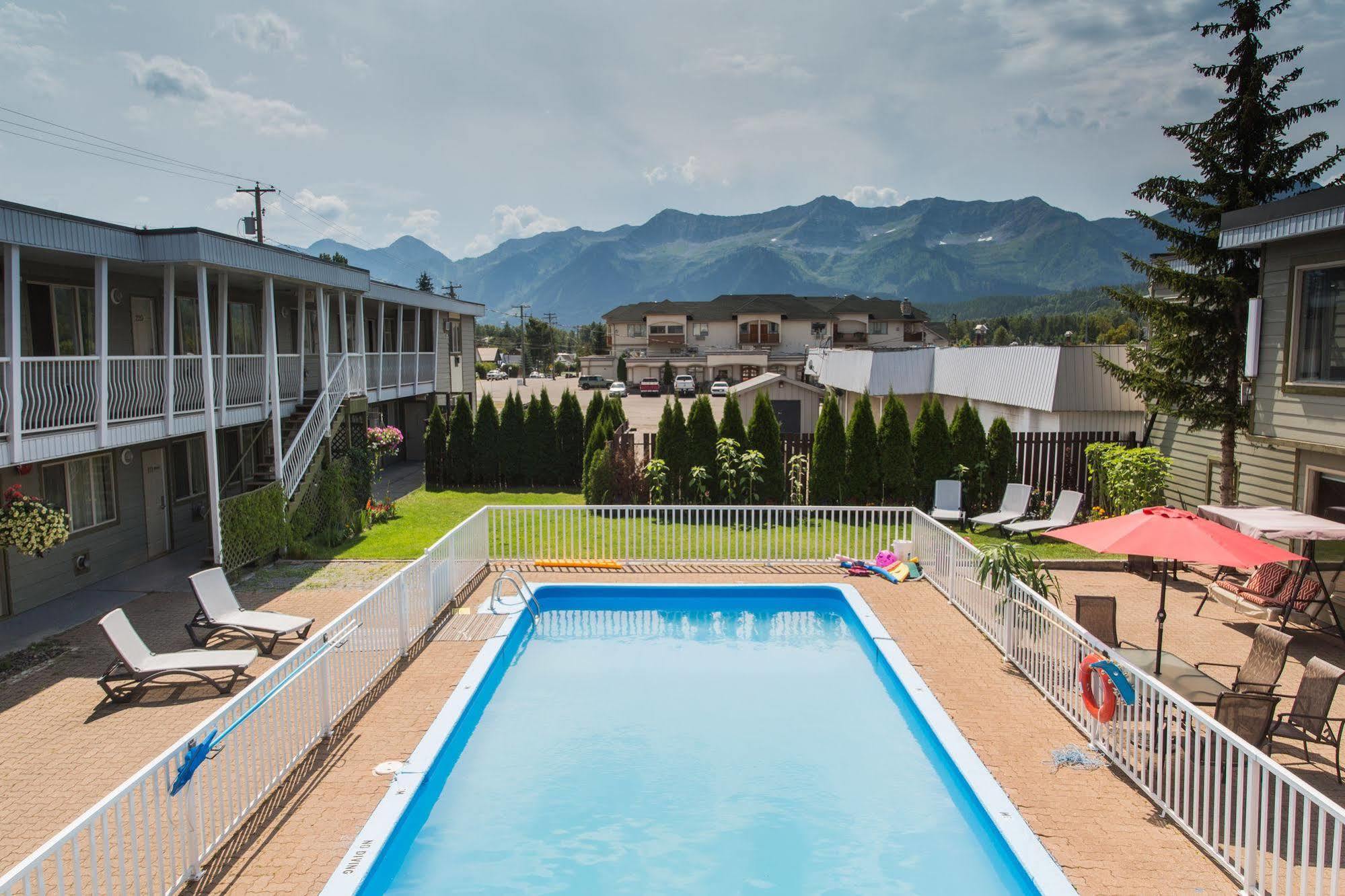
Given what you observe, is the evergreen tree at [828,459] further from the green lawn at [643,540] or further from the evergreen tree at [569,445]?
the evergreen tree at [569,445]

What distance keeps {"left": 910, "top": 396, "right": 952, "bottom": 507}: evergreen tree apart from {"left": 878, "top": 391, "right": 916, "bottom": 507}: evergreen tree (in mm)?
153

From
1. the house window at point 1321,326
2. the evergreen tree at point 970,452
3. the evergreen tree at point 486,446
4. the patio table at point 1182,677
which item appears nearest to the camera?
the patio table at point 1182,677

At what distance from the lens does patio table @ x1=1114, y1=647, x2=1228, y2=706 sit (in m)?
7.34

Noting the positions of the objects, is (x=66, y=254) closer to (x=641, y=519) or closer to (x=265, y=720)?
(x=265, y=720)

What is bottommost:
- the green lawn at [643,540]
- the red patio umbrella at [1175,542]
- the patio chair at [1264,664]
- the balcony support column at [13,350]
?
the green lawn at [643,540]

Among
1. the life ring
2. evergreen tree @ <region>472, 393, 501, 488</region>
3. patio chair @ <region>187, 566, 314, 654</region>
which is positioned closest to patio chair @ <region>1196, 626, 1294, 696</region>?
the life ring

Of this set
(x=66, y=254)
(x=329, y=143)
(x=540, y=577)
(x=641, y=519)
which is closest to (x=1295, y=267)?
(x=641, y=519)

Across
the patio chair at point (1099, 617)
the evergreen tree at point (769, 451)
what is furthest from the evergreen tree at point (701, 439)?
the patio chair at point (1099, 617)

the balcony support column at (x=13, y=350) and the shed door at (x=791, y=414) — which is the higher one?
the balcony support column at (x=13, y=350)

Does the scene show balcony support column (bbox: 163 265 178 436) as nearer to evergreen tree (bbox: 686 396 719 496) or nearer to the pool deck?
the pool deck

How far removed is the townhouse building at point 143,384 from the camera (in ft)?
34.0

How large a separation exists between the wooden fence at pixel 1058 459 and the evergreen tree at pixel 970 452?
734 millimetres

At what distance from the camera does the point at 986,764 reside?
704cm

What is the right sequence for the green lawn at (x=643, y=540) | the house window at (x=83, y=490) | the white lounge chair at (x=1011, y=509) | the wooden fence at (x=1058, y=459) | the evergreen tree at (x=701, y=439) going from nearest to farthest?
1. the house window at (x=83, y=490)
2. the green lawn at (x=643, y=540)
3. the white lounge chair at (x=1011, y=509)
4. the wooden fence at (x=1058, y=459)
5. the evergreen tree at (x=701, y=439)
